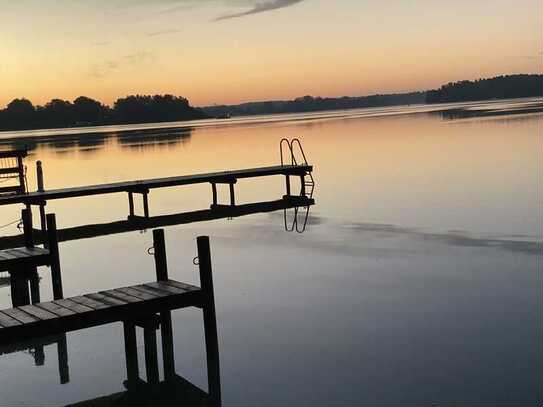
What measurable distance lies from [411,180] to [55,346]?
23325mm

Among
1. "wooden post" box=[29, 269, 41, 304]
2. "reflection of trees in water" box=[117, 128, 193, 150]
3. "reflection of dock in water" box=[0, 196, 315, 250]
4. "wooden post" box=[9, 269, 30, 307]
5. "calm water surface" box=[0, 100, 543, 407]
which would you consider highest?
"reflection of trees in water" box=[117, 128, 193, 150]

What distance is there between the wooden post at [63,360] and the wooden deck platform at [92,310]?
106 centimetres

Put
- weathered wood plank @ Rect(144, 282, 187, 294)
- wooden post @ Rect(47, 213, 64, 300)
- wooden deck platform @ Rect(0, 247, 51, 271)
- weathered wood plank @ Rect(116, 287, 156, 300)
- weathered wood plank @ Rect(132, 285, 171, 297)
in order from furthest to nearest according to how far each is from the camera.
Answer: wooden post @ Rect(47, 213, 64, 300), wooden deck platform @ Rect(0, 247, 51, 271), weathered wood plank @ Rect(144, 282, 187, 294), weathered wood plank @ Rect(132, 285, 171, 297), weathered wood plank @ Rect(116, 287, 156, 300)

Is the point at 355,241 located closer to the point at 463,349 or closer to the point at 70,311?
the point at 463,349

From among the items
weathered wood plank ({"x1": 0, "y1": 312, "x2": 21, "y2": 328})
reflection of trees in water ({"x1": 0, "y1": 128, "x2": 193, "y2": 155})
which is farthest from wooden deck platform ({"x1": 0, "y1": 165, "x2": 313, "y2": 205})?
reflection of trees in water ({"x1": 0, "y1": 128, "x2": 193, "y2": 155})

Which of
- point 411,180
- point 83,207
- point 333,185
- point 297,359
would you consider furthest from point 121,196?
point 297,359

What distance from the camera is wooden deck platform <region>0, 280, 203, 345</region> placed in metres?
8.41

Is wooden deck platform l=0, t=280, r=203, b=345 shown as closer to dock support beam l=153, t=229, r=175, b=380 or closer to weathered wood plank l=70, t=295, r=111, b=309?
weathered wood plank l=70, t=295, r=111, b=309

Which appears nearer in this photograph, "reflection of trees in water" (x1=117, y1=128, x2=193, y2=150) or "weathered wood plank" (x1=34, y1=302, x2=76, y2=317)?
"weathered wood plank" (x1=34, y1=302, x2=76, y2=317)

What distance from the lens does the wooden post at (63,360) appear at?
31.2 feet

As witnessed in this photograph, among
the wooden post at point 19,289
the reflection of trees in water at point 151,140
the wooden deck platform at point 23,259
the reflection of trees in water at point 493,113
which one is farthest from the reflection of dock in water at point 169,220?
the reflection of trees in water at point 493,113

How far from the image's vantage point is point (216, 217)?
24875mm

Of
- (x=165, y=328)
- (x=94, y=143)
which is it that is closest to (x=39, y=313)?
(x=165, y=328)

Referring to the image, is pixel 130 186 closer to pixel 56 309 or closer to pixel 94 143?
pixel 56 309
